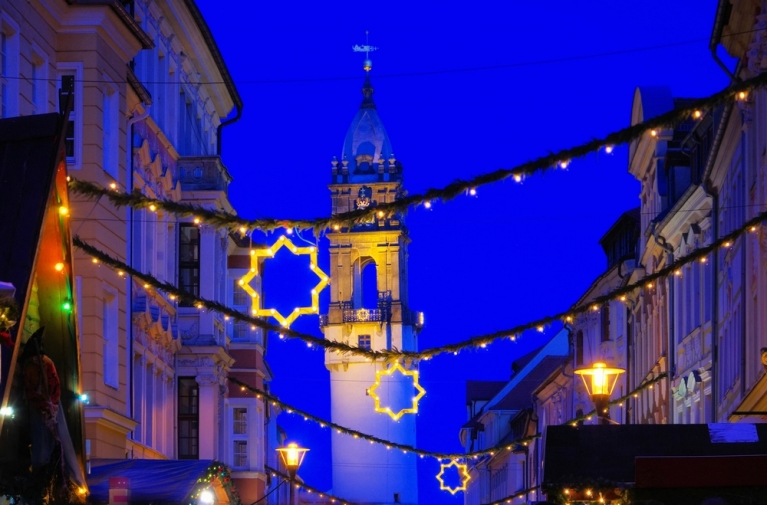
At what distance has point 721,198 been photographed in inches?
1272

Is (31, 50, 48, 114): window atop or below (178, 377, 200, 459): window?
atop

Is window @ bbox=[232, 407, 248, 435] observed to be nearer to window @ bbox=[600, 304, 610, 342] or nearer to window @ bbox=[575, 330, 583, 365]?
window @ bbox=[600, 304, 610, 342]

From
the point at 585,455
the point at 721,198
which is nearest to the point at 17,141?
the point at 585,455

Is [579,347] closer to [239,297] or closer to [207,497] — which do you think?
[239,297]

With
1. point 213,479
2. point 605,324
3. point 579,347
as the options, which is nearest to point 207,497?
point 213,479

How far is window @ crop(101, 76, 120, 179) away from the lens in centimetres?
2605

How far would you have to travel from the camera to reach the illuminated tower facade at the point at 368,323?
9725 cm

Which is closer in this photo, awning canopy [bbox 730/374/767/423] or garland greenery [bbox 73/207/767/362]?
garland greenery [bbox 73/207/767/362]

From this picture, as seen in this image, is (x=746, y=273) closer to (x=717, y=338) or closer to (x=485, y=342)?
(x=717, y=338)

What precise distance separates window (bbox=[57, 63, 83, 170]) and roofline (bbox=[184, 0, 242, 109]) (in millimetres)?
12413

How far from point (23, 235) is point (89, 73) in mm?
12020

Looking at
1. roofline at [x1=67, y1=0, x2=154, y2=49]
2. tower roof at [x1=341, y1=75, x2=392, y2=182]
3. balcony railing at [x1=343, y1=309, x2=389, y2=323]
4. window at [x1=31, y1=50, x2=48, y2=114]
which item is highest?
tower roof at [x1=341, y1=75, x2=392, y2=182]

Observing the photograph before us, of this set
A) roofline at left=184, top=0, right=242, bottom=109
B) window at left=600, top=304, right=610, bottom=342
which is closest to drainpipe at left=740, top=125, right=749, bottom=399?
roofline at left=184, top=0, right=242, bottom=109

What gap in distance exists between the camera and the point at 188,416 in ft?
129
